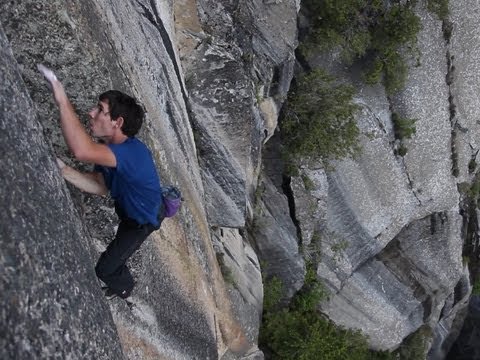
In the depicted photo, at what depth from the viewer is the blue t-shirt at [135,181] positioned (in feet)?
13.1

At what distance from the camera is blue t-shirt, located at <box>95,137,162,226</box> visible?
158 inches

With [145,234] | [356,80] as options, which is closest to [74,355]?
[145,234]

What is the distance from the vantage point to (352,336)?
45.9 feet

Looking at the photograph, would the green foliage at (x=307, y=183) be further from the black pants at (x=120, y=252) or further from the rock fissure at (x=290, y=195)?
the black pants at (x=120, y=252)

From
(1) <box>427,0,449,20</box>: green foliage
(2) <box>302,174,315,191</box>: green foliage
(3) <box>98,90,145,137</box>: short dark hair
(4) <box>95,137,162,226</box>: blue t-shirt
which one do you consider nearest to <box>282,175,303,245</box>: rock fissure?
(2) <box>302,174,315,191</box>: green foliage

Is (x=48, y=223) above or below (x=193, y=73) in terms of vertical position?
below

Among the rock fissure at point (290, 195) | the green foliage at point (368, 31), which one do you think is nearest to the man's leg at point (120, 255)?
the rock fissure at point (290, 195)

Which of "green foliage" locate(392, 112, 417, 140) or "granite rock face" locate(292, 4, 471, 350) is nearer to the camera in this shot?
"granite rock face" locate(292, 4, 471, 350)

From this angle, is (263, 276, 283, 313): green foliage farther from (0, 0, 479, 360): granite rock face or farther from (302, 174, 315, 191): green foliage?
(302, 174, 315, 191): green foliage

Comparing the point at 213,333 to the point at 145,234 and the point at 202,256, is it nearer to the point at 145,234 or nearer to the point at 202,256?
the point at 202,256

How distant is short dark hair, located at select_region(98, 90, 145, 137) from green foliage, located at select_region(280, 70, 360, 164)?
25.1ft

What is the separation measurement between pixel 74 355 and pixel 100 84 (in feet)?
8.17

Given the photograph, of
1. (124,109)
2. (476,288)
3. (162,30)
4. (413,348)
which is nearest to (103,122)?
(124,109)

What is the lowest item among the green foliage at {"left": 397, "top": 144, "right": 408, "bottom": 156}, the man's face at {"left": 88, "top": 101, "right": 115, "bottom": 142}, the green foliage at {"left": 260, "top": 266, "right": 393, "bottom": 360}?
the green foliage at {"left": 260, "top": 266, "right": 393, "bottom": 360}
